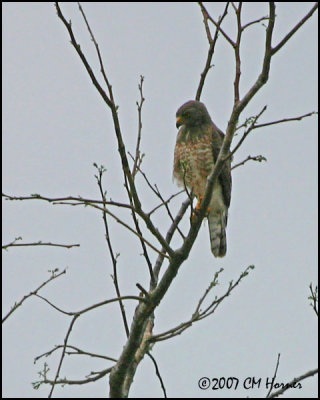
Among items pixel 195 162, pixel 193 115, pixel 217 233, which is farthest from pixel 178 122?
pixel 217 233

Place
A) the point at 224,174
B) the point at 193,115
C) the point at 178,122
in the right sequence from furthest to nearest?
the point at 178,122, the point at 193,115, the point at 224,174

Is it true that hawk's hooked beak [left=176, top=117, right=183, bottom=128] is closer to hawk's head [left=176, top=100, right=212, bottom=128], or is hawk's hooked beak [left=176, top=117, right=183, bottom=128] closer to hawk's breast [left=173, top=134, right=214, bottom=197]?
hawk's head [left=176, top=100, right=212, bottom=128]

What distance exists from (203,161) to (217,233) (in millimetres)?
832

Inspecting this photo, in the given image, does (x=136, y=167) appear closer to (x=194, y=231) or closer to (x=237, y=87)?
(x=194, y=231)

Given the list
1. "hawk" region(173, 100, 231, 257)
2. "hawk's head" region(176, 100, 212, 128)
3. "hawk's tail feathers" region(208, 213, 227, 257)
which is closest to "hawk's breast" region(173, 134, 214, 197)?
"hawk" region(173, 100, 231, 257)

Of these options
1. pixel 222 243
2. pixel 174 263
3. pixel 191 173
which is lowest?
pixel 174 263

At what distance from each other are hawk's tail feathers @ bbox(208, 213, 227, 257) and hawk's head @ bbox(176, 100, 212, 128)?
1005 millimetres

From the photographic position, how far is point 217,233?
6848mm

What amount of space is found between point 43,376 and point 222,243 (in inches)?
127

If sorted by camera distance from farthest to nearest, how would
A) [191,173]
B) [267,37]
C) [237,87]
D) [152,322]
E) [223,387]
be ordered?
[191,173] → [223,387] → [152,322] → [237,87] → [267,37]

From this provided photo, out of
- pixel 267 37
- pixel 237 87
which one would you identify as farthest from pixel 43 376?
pixel 267 37

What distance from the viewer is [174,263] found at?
3723 millimetres

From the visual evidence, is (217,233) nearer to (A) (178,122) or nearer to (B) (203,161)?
(B) (203,161)

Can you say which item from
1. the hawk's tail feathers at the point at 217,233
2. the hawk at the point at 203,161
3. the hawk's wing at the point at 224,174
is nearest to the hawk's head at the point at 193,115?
the hawk at the point at 203,161
